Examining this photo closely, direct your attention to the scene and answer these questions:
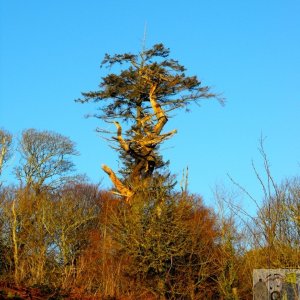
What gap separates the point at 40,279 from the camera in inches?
449

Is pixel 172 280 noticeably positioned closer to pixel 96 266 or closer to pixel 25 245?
pixel 96 266

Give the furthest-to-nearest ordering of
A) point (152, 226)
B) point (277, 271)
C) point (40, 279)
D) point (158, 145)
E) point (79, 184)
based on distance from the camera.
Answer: point (79, 184) < point (158, 145) < point (152, 226) < point (40, 279) < point (277, 271)

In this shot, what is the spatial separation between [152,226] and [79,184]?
22.9 meters

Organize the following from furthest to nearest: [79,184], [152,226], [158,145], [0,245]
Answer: [79,184]
[158,145]
[0,245]
[152,226]

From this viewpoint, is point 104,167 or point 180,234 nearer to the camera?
point 180,234

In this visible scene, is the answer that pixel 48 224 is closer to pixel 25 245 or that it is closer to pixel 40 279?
pixel 25 245

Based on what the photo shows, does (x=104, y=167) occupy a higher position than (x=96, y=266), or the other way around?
(x=104, y=167)

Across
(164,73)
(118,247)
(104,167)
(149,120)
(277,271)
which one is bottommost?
(277,271)

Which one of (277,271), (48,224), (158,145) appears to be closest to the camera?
(277,271)

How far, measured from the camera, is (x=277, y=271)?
625 cm

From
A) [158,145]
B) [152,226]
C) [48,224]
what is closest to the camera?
[152,226]

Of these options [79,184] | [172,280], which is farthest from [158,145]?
[79,184]

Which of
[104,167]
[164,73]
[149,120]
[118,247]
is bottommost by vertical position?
[118,247]

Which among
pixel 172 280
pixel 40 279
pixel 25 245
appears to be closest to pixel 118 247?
pixel 172 280
